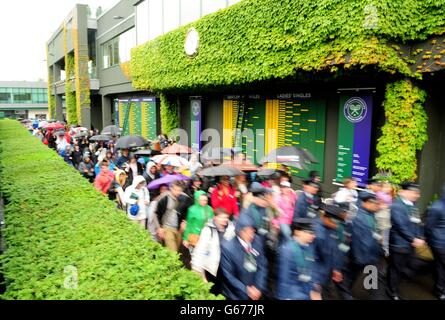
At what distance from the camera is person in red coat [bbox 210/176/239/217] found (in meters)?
7.68

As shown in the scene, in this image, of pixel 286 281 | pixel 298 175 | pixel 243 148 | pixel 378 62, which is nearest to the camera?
pixel 286 281

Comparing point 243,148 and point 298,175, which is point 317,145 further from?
point 243,148

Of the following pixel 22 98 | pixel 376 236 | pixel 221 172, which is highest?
pixel 22 98

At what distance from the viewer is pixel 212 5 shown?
15.6m

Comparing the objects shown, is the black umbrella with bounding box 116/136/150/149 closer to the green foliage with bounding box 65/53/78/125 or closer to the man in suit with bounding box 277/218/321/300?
the man in suit with bounding box 277/218/321/300

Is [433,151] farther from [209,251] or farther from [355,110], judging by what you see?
[209,251]

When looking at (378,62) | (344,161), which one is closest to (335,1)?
(378,62)

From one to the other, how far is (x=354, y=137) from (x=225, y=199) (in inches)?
187

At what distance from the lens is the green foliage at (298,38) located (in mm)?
8570

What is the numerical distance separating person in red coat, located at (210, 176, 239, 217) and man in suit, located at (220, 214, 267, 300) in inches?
104

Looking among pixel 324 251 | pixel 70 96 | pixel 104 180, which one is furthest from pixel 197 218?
pixel 70 96

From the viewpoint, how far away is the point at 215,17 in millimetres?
14680

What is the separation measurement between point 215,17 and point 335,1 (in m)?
6.36

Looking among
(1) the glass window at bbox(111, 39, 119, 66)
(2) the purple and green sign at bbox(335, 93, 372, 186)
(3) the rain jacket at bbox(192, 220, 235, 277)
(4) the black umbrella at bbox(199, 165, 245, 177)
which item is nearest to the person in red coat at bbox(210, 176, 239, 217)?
(4) the black umbrella at bbox(199, 165, 245, 177)
